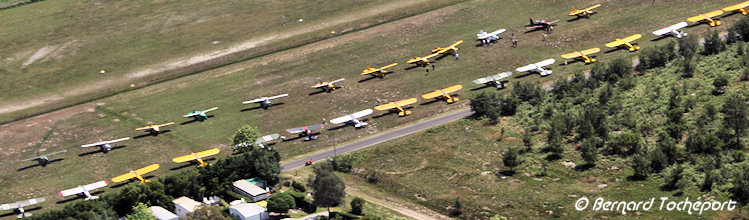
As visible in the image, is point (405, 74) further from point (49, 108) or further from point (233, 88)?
point (49, 108)

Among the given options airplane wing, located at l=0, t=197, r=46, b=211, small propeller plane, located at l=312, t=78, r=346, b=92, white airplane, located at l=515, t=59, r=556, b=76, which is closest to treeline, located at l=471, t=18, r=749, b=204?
white airplane, located at l=515, t=59, r=556, b=76

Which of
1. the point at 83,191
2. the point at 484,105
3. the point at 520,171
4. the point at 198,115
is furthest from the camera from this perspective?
the point at 198,115

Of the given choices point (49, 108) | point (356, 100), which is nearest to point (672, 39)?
point (356, 100)

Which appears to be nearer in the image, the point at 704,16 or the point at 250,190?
the point at 250,190

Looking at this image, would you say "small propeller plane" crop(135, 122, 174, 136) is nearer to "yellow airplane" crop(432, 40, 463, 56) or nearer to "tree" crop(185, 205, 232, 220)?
"tree" crop(185, 205, 232, 220)

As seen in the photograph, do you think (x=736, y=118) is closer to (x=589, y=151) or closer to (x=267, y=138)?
(x=589, y=151)

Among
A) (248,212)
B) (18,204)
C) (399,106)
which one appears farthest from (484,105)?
(18,204)

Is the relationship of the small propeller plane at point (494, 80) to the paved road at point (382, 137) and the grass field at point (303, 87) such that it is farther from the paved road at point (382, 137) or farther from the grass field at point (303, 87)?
the paved road at point (382, 137)
